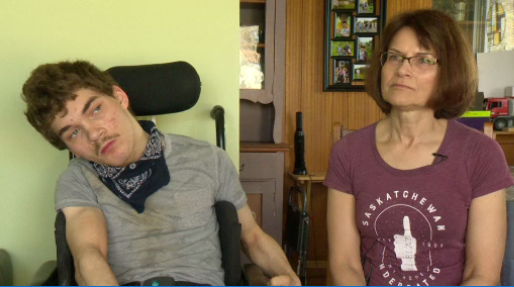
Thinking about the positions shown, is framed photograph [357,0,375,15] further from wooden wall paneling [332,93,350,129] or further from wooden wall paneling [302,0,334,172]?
wooden wall paneling [332,93,350,129]

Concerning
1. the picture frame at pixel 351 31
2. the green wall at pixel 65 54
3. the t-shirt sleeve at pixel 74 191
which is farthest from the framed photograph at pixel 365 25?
the t-shirt sleeve at pixel 74 191

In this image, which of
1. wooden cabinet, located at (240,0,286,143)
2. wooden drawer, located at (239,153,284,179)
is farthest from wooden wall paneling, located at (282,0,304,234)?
wooden drawer, located at (239,153,284,179)

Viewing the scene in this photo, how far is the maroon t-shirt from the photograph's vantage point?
4.13ft

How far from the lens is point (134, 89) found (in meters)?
1.37

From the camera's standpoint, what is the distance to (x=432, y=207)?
1263 mm

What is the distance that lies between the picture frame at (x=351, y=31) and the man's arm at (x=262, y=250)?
2.17 metres

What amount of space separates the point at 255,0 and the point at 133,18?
1.62 meters

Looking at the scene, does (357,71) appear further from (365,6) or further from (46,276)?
(46,276)

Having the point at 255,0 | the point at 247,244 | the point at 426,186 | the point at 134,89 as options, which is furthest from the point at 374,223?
the point at 255,0

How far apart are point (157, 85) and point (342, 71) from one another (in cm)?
225

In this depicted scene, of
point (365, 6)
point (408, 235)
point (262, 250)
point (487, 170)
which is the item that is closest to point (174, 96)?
point (262, 250)

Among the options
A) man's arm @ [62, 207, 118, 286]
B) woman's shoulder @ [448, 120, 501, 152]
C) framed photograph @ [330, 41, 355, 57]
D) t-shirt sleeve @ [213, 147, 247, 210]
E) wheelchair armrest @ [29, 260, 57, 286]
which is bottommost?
wheelchair armrest @ [29, 260, 57, 286]

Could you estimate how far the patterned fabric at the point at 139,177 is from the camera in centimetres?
129

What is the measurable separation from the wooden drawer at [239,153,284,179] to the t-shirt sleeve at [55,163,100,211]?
5.46 ft
